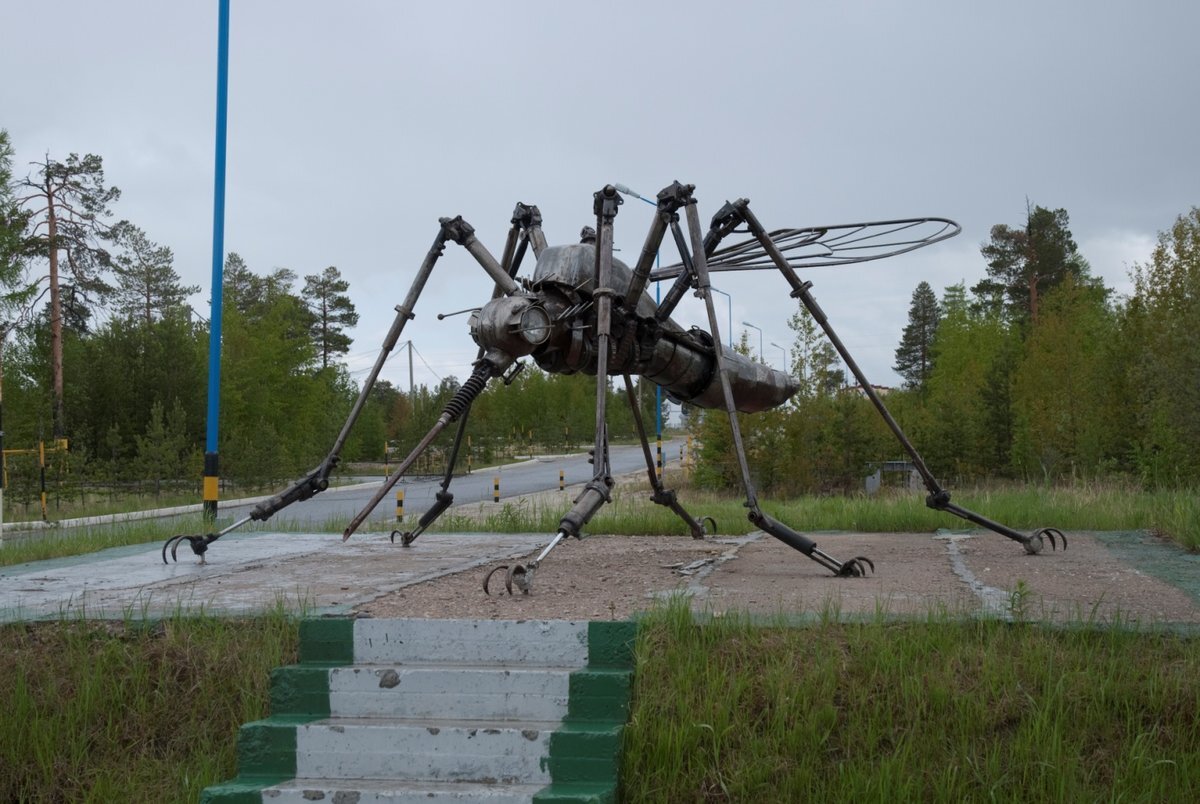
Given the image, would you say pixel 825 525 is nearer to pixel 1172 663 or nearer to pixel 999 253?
pixel 1172 663

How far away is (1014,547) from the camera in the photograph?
7.61 meters

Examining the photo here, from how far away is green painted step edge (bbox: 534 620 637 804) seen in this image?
3430 mm

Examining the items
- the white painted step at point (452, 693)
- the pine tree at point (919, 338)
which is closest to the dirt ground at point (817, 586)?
the white painted step at point (452, 693)

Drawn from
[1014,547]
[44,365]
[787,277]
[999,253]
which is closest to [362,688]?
[787,277]

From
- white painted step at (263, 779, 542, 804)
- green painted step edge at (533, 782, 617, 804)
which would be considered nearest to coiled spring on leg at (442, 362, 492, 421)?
white painted step at (263, 779, 542, 804)

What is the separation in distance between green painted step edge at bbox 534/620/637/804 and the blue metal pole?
23.1 feet

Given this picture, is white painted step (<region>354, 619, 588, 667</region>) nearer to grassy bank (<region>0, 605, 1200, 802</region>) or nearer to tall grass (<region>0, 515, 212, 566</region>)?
grassy bank (<region>0, 605, 1200, 802</region>)

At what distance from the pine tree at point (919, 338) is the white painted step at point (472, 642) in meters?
57.2

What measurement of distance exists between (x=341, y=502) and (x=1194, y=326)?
1831cm

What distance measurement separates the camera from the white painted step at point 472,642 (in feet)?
13.4

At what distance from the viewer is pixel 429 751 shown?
11.9 ft

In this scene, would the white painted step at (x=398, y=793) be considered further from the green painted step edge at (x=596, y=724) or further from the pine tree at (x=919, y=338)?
the pine tree at (x=919, y=338)

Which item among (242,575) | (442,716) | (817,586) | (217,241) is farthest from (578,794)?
(217,241)

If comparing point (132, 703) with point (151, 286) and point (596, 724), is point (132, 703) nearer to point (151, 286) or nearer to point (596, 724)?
point (596, 724)
